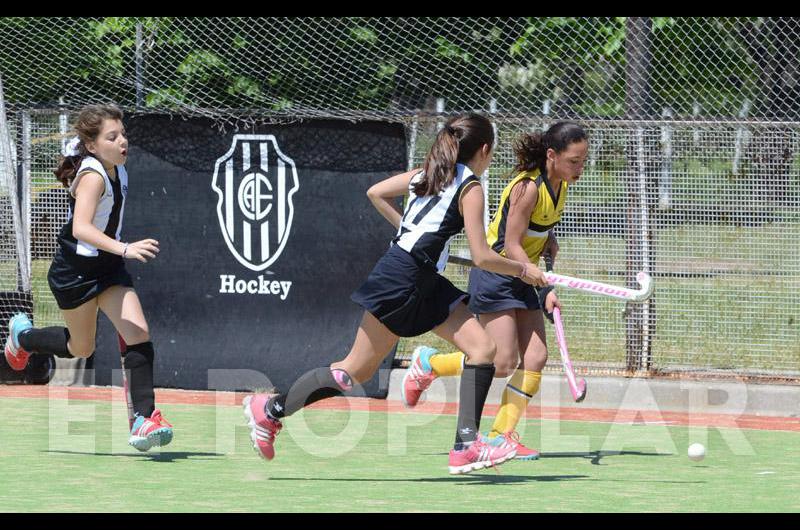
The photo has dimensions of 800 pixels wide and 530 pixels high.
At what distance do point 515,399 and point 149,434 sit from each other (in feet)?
6.71

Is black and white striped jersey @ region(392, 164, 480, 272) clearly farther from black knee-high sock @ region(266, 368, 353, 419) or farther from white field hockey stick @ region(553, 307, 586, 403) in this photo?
white field hockey stick @ region(553, 307, 586, 403)

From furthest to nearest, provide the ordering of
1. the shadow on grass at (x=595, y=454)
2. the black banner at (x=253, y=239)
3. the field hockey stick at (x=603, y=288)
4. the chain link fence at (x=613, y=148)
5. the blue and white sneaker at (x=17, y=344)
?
the black banner at (x=253, y=239) → the chain link fence at (x=613, y=148) → the blue and white sneaker at (x=17, y=344) → the shadow on grass at (x=595, y=454) → the field hockey stick at (x=603, y=288)

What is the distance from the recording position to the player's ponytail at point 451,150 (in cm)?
708

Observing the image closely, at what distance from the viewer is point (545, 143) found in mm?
7965

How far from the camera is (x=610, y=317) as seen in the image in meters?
11.2

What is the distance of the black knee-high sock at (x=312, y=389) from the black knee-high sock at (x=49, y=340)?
71.0 inches

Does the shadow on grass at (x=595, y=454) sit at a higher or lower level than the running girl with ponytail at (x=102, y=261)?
lower

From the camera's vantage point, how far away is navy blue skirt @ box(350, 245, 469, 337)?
6984mm

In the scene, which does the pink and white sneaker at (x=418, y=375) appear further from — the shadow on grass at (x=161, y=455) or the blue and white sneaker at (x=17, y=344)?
the blue and white sneaker at (x=17, y=344)

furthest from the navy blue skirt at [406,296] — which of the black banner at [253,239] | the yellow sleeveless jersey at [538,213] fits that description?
the black banner at [253,239]

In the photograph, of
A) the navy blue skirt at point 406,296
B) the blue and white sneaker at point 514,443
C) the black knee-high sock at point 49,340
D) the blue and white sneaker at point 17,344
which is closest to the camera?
the navy blue skirt at point 406,296

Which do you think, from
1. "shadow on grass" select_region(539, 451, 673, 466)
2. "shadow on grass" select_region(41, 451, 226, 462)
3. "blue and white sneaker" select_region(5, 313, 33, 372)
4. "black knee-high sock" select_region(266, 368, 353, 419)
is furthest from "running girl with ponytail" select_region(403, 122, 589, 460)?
"blue and white sneaker" select_region(5, 313, 33, 372)

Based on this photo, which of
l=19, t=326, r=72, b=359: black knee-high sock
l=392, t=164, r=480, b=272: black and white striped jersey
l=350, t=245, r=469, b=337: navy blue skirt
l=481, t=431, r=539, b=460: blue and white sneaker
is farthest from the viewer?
l=19, t=326, r=72, b=359: black knee-high sock

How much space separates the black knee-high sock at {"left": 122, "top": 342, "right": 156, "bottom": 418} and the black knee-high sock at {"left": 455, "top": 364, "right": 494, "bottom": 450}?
1.79 meters
